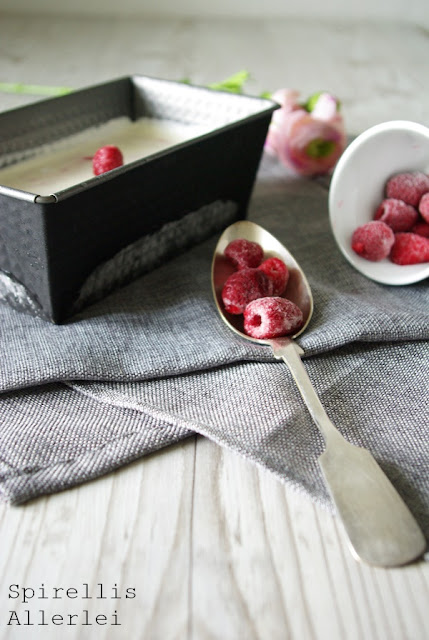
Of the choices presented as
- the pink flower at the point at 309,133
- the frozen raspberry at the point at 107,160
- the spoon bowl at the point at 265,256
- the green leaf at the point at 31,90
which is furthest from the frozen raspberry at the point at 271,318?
the green leaf at the point at 31,90

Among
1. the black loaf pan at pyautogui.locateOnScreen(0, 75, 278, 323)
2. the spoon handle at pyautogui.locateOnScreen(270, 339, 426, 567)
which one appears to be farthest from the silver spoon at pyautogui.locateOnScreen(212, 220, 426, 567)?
the black loaf pan at pyautogui.locateOnScreen(0, 75, 278, 323)

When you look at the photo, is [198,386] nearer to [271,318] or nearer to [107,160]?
[271,318]

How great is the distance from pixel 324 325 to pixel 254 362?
0.35ft

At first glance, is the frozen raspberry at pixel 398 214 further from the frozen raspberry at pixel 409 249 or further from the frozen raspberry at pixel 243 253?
the frozen raspberry at pixel 243 253

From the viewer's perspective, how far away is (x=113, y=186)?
0.84m

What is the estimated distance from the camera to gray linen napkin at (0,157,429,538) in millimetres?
670

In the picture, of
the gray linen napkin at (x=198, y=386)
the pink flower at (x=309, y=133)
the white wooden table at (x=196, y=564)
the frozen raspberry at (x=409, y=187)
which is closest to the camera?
the white wooden table at (x=196, y=564)

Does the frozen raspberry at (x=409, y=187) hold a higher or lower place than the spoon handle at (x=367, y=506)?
higher

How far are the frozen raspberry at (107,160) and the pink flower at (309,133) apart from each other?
39 cm

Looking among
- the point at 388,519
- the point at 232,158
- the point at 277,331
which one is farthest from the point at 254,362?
the point at 232,158

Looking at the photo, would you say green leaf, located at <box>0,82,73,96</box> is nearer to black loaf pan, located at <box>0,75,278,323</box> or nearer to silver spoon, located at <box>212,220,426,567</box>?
black loaf pan, located at <box>0,75,278,323</box>

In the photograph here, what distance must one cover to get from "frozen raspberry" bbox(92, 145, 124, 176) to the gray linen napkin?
177 millimetres

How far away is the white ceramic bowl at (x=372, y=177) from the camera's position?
3.22 feet

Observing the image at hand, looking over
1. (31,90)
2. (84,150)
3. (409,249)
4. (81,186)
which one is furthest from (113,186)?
(31,90)
